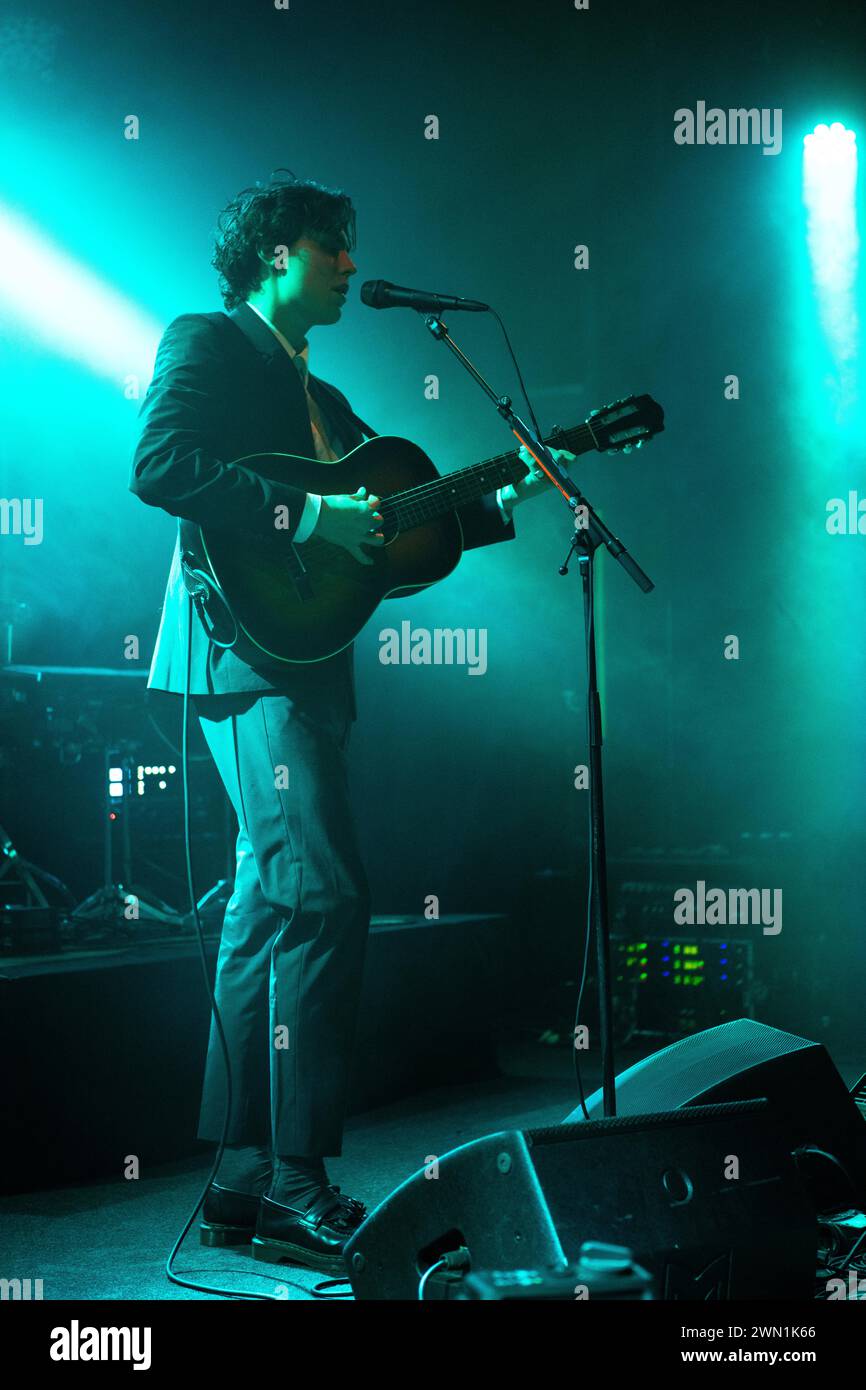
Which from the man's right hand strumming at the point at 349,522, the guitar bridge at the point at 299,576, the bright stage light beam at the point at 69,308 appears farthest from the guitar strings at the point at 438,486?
the bright stage light beam at the point at 69,308

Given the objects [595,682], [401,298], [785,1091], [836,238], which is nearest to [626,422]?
[401,298]

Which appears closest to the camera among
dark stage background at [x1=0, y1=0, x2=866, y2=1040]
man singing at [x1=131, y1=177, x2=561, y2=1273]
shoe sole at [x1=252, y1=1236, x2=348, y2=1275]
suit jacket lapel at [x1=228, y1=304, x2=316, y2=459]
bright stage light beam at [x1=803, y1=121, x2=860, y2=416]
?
shoe sole at [x1=252, y1=1236, x2=348, y2=1275]

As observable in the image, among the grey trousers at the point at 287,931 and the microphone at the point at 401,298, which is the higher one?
the microphone at the point at 401,298

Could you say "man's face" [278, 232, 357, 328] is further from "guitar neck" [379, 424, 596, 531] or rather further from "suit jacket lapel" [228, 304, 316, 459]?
"guitar neck" [379, 424, 596, 531]

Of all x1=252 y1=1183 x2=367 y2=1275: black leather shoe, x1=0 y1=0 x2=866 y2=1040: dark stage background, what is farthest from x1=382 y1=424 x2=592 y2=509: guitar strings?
x1=0 y1=0 x2=866 y2=1040: dark stage background

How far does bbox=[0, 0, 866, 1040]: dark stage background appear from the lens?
15.0ft

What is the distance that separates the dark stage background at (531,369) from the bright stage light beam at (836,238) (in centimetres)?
4

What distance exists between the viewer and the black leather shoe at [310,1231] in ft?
7.24

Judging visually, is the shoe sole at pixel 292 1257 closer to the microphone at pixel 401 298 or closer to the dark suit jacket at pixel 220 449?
the dark suit jacket at pixel 220 449

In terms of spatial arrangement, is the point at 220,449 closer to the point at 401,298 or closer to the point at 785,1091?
the point at 401,298

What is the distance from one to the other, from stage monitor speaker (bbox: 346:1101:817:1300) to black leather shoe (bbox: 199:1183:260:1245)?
0.65m

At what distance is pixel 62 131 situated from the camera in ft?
14.8

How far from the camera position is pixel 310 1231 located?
2230 mm
